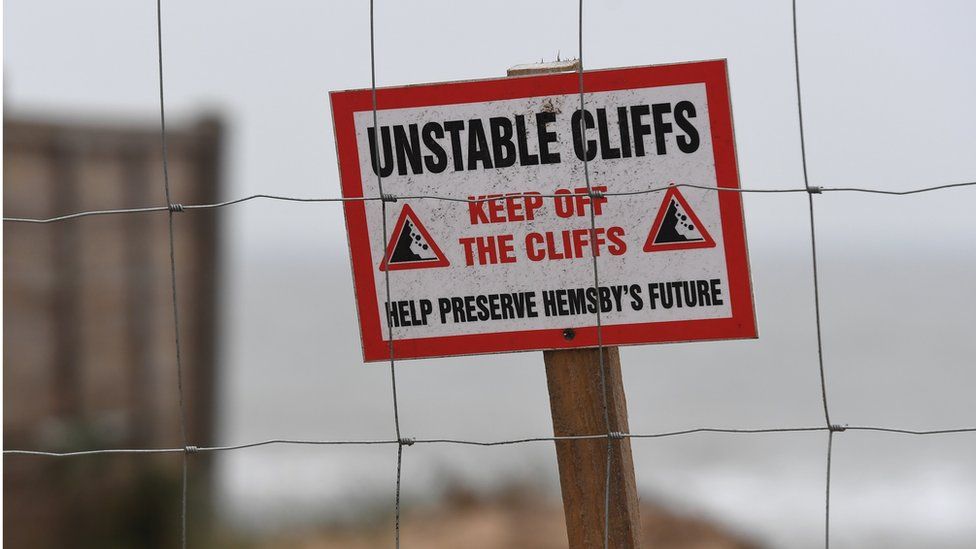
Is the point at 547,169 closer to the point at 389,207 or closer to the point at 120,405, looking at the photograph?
the point at 389,207

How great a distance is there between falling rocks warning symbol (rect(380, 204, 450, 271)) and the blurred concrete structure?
3284mm

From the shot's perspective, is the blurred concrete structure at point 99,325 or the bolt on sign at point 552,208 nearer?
the bolt on sign at point 552,208

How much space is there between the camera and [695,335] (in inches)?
36.8

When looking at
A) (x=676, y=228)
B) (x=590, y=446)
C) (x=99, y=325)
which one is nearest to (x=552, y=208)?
(x=676, y=228)

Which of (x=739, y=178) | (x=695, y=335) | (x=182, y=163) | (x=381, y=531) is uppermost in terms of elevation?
(x=182, y=163)

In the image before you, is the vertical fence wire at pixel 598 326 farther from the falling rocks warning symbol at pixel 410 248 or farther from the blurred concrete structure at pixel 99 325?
the blurred concrete structure at pixel 99 325

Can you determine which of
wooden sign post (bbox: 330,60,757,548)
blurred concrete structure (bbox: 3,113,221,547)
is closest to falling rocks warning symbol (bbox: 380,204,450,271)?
wooden sign post (bbox: 330,60,757,548)

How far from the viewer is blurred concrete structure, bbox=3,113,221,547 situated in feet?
13.0

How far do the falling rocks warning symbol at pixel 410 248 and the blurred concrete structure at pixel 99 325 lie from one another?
3284 mm

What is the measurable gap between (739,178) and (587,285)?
18cm

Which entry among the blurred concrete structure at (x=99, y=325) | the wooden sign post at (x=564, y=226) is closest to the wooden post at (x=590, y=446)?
the wooden sign post at (x=564, y=226)

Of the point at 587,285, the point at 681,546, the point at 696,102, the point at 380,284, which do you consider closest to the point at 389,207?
the point at 380,284

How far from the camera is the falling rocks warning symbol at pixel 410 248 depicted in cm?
96

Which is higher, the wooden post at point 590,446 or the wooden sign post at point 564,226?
the wooden sign post at point 564,226
